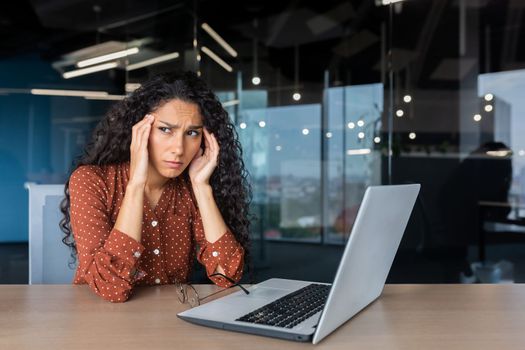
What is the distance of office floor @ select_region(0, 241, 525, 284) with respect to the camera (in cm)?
423

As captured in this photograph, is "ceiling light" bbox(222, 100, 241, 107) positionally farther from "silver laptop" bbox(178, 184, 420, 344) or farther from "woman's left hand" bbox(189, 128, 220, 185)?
"silver laptop" bbox(178, 184, 420, 344)

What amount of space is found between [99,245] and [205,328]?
50 cm

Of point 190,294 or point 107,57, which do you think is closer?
point 190,294

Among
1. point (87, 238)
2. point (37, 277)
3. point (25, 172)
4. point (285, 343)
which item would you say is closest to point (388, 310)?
point (285, 343)

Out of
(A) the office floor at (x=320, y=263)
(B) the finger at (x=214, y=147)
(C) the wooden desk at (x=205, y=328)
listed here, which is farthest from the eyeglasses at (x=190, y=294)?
(A) the office floor at (x=320, y=263)

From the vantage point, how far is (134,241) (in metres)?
1.31

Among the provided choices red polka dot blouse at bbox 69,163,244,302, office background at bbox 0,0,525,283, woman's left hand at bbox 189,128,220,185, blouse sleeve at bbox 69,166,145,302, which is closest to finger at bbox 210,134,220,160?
woman's left hand at bbox 189,128,220,185

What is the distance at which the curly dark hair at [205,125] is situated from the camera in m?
1.63

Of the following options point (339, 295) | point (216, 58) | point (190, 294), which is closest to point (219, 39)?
point (216, 58)

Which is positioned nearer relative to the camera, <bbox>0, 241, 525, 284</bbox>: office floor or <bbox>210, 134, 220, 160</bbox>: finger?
<bbox>210, 134, 220, 160</bbox>: finger

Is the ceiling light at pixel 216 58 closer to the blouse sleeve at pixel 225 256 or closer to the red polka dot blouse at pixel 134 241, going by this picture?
the red polka dot blouse at pixel 134 241

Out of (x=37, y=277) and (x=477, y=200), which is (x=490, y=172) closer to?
(x=477, y=200)

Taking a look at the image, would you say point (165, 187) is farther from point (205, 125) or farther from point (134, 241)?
point (134, 241)

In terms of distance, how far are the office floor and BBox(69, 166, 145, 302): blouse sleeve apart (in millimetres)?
2901
